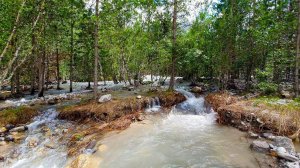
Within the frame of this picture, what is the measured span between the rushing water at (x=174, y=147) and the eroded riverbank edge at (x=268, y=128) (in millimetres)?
494

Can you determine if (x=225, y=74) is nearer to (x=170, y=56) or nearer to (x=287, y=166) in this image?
(x=170, y=56)

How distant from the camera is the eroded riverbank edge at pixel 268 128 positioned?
7.11m

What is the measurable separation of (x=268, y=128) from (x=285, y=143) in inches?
69.4

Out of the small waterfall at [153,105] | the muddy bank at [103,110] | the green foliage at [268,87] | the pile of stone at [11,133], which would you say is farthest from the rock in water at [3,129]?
the green foliage at [268,87]

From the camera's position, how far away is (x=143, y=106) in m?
14.1

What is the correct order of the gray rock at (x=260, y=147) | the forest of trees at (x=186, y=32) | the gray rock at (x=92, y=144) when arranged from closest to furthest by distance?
1. the gray rock at (x=260, y=147)
2. the gray rock at (x=92, y=144)
3. the forest of trees at (x=186, y=32)

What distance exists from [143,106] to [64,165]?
7.40m

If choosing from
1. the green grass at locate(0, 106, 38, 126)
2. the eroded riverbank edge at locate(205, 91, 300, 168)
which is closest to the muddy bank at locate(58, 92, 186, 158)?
the green grass at locate(0, 106, 38, 126)

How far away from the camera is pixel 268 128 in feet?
31.7

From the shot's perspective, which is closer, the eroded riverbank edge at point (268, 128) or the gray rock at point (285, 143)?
the eroded riverbank edge at point (268, 128)

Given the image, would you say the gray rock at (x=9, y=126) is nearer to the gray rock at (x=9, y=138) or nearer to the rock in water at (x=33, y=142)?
the gray rock at (x=9, y=138)

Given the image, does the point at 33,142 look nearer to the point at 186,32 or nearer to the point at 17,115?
the point at 17,115

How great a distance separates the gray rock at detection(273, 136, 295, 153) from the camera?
7.61m

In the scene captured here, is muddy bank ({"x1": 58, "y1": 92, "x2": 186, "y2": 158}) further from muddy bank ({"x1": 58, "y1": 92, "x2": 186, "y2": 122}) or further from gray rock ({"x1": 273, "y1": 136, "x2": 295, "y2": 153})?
gray rock ({"x1": 273, "y1": 136, "x2": 295, "y2": 153})
